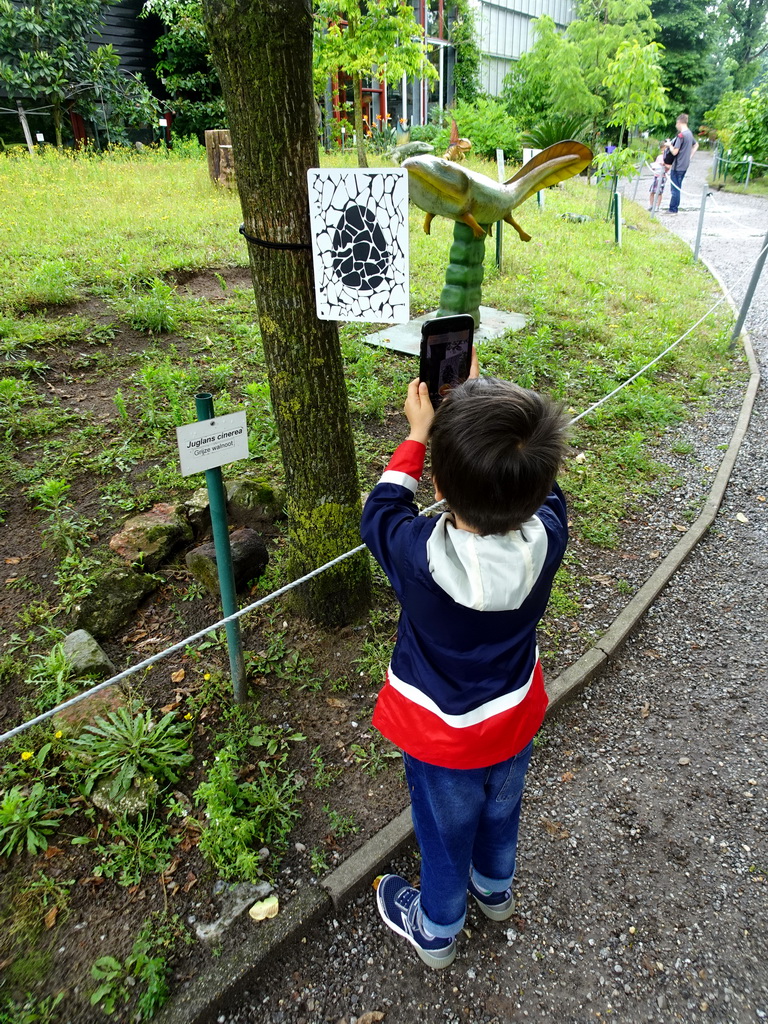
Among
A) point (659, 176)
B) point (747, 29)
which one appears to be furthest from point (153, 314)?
point (747, 29)

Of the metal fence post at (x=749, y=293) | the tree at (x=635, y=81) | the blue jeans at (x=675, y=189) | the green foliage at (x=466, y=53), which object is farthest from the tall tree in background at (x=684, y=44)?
the metal fence post at (x=749, y=293)

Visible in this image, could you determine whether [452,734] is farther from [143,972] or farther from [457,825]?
[143,972]

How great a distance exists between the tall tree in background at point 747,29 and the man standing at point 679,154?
124 ft

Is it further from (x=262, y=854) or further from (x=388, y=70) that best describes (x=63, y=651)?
(x=388, y=70)

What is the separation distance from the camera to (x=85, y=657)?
261cm

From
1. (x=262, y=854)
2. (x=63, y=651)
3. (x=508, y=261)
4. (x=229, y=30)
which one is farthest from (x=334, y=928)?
(x=508, y=261)

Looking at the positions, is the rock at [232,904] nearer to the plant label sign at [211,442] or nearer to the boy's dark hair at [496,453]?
the plant label sign at [211,442]

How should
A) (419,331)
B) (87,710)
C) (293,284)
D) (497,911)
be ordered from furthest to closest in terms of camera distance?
(419,331) < (87,710) < (293,284) < (497,911)

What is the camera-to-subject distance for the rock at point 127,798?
2.15 meters

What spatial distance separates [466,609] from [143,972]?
142 cm

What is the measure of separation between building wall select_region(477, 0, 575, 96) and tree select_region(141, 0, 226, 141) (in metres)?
12.8

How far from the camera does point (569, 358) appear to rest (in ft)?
20.1

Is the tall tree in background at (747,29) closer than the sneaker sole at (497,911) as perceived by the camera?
No

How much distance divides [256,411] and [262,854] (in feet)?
9.58
